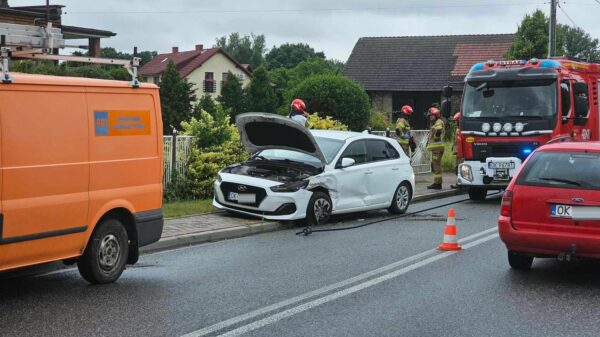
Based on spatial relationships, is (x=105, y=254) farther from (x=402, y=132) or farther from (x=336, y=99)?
(x=336, y=99)

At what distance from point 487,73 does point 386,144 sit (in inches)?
132

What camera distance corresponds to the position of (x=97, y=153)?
26.0 ft

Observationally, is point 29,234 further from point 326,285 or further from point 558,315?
point 558,315

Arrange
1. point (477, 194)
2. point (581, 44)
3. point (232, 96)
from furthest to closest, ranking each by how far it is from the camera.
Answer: point (581, 44) → point (232, 96) → point (477, 194)

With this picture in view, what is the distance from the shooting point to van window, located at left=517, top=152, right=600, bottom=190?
8.57 metres

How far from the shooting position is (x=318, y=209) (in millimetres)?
13203

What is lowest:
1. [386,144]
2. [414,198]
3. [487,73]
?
[414,198]

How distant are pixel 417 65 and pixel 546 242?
4361cm

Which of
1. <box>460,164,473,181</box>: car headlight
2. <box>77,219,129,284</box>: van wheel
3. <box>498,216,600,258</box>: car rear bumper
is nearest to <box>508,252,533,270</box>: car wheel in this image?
<box>498,216,600,258</box>: car rear bumper

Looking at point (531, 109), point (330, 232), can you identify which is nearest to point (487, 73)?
point (531, 109)

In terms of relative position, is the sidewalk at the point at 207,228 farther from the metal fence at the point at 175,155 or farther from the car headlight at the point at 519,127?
the car headlight at the point at 519,127

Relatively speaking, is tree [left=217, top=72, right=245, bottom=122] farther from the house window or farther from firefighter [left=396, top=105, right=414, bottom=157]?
firefighter [left=396, top=105, right=414, bottom=157]

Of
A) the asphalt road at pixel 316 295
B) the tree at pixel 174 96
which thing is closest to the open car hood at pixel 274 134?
the asphalt road at pixel 316 295

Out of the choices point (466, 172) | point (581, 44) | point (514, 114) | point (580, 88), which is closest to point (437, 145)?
point (466, 172)
